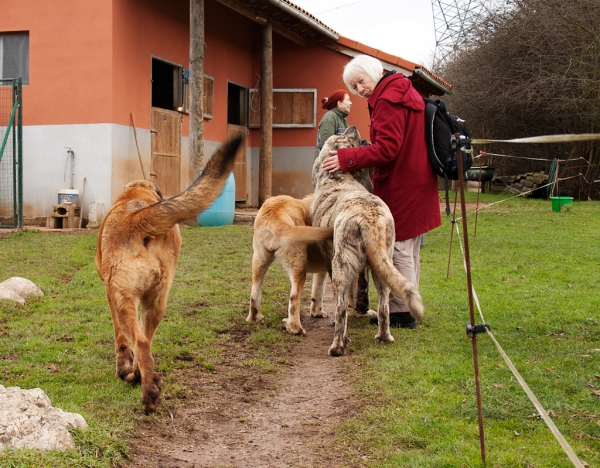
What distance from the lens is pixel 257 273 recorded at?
5598 millimetres

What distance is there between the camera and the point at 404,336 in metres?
5.19

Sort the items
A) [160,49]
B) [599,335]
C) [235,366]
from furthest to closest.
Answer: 1. [160,49]
2. [599,335]
3. [235,366]

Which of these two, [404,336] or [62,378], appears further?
[404,336]

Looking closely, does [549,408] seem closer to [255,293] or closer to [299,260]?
[299,260]

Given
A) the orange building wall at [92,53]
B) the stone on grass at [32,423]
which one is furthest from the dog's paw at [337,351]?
the orange building wall at [92,53]

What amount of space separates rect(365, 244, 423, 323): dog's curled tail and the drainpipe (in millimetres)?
9891

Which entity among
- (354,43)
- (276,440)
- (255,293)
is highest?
(354,43)

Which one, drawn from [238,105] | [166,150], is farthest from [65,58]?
[238,105]

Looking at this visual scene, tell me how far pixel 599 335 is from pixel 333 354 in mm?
2238

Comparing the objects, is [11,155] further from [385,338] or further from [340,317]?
[385,338]

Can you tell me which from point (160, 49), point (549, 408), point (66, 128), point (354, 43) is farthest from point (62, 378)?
point (354, 43)

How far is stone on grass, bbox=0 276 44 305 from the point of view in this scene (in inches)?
238

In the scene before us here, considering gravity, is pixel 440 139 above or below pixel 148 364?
above

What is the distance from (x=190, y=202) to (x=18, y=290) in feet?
11.7
